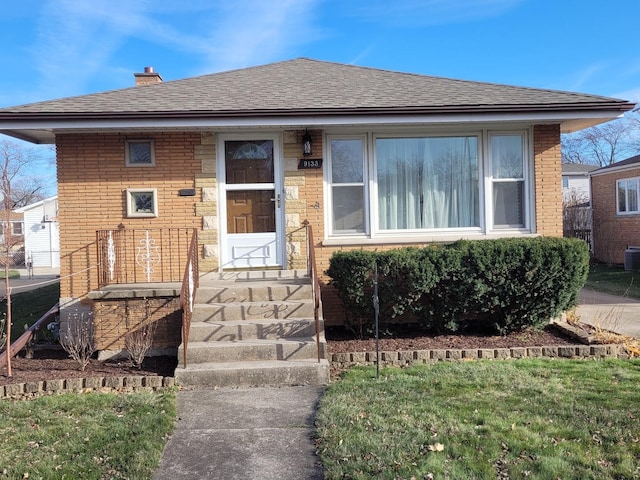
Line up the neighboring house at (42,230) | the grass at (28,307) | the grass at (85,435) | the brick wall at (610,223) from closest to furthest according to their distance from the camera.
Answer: the grass at (85,435)
the grass at (28,307)
the brick wall at (610,223)
the neighboring house at (42,230)

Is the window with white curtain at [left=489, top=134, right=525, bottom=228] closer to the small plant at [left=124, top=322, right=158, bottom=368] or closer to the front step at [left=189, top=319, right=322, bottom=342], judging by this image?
the front step at [left=189, top=319, right=322, bottom=342]

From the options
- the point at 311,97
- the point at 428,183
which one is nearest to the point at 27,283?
the point at 311,97

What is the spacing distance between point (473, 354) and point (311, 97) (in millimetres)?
4633

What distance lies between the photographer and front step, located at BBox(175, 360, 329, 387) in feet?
20.0

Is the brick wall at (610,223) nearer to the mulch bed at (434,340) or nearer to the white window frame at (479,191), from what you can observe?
the white window frame at (479,191)

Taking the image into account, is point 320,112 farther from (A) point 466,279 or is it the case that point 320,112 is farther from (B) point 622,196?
(B) point 622,196

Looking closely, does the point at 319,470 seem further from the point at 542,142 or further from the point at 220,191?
the point at 542,142

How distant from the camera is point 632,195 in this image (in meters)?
19.9

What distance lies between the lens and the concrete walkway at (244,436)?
12.9 ft

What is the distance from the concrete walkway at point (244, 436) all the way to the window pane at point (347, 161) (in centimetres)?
394

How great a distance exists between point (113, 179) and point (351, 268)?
4.05m

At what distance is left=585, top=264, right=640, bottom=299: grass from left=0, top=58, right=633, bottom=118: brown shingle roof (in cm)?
628

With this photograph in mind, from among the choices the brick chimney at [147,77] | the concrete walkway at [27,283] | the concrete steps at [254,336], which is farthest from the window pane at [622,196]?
the concrete walkway at [27,283]

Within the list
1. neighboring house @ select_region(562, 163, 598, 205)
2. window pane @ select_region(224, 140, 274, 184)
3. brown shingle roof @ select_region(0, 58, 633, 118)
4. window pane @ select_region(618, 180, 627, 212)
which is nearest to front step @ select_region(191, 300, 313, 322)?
window pane @ select_region(224, 140, 274, 184)
